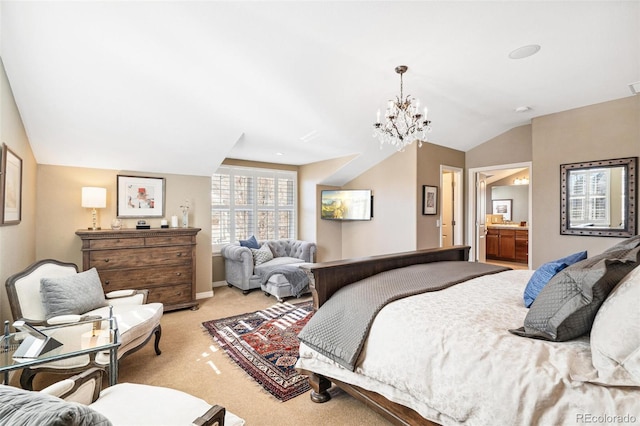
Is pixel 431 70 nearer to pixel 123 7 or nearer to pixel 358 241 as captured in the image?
pixel 123 7

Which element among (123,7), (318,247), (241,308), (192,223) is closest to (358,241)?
(318,247)

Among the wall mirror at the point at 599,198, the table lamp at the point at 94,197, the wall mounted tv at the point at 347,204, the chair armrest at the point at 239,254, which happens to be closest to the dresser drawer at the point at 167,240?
the table lamp at the point at 94,197

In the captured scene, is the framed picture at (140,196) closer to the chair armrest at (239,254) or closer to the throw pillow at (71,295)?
the chair armrest at (239,254)

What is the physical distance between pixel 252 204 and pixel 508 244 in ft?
19.8

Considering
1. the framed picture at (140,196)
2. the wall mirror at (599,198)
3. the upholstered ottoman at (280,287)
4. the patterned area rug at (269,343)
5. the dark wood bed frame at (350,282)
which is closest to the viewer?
the dark wood bed frame at (350,282)

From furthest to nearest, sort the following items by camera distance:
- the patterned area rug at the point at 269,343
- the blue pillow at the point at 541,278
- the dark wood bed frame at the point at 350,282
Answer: the patterned area rug at the point at 269,343, the blue pillow at the point at 541,278, the dark wood bed frame at the point at 350,282

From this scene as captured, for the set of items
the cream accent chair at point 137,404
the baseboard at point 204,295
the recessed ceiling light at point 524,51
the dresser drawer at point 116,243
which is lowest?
the baseboard at point 204,295

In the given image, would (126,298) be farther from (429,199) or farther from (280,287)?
(429,199)

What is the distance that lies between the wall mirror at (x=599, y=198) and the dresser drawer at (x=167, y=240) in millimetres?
5036

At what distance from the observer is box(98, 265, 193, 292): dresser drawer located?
11.6 feet

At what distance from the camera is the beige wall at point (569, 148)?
3596mm

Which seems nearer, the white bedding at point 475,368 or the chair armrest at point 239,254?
the white bedding at point 475,368

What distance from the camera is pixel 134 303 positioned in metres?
2.88

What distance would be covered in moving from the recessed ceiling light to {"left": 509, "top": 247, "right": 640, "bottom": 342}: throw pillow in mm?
1984
